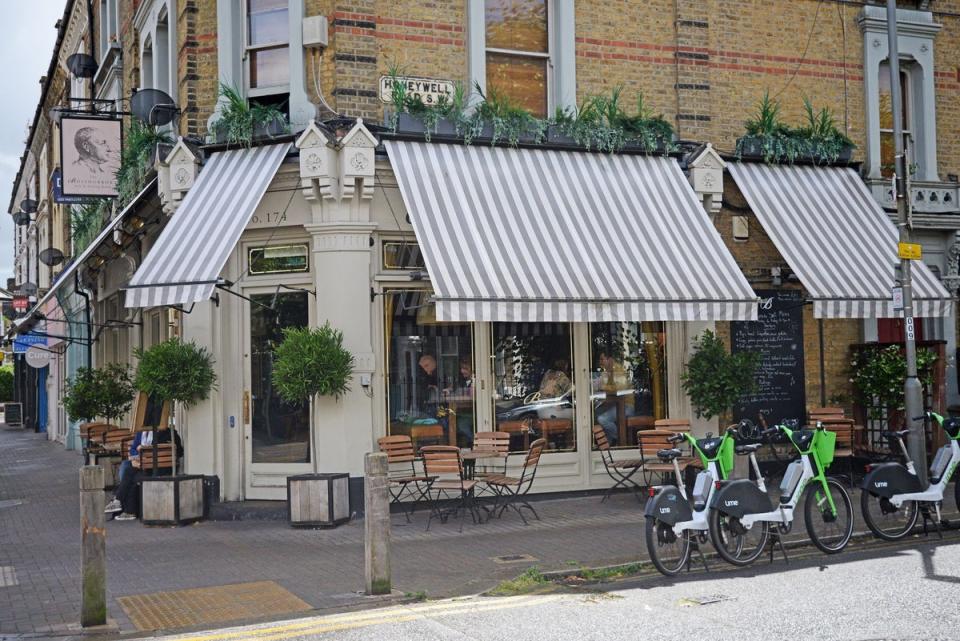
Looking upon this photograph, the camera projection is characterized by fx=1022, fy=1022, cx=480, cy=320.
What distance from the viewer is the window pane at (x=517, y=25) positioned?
13633 millimetres

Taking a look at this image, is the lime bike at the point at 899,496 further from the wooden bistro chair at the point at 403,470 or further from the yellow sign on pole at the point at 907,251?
the wooden bistro chair at the point at 403,470

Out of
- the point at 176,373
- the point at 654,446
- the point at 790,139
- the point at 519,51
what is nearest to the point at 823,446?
the point at 654,446

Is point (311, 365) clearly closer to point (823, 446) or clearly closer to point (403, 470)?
point (403, 470)

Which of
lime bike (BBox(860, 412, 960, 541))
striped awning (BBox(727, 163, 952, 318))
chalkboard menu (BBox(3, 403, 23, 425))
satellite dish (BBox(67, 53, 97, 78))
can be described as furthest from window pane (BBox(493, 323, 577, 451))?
chalkboard menu (BBox(3, 403, 23, 425))

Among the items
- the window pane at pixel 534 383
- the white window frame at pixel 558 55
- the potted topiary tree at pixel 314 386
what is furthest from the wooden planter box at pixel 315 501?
the white window frame at pixel 558 55

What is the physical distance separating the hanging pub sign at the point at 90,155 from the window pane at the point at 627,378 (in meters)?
8.35

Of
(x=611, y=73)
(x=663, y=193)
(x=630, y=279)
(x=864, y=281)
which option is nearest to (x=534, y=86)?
(x=611, y=73)

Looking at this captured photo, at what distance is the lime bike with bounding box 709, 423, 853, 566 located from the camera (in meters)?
8.78

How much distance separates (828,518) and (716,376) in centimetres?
423

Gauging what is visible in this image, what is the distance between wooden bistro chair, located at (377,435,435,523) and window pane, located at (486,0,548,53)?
5.35 m

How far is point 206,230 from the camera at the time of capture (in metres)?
11.9

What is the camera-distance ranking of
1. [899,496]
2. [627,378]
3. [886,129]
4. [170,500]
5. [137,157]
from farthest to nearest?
[886,129] < [137,157] < [627,378] < [170,500] < [899,496]

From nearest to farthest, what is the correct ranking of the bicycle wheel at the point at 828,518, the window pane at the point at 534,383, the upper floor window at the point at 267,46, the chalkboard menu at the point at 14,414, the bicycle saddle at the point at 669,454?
the bicycle saddle at the point at 669,454 < the bicycle wheel at the point at 828,518 < the upper floor window at the point at 267,46 < the window pane at the point at 534,383 < the chalkboard menu at the point at 14,414

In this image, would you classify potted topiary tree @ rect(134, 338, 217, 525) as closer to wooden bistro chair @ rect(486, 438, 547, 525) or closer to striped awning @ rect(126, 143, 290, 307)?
striped awning @ rect(126, 143, 290, 307)
